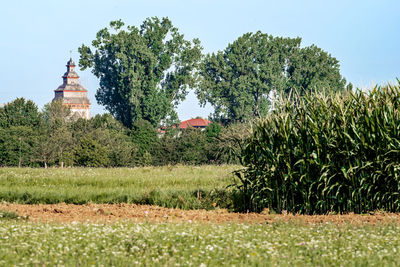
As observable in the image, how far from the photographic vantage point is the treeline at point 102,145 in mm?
50062

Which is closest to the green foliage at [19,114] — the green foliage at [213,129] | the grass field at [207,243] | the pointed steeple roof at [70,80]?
the green foliage at [213,129]

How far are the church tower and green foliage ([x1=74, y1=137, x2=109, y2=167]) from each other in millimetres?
90534

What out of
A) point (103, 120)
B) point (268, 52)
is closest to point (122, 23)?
point (103, 120)

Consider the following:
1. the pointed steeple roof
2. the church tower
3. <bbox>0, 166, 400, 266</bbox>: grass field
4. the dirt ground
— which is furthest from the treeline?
the pointed steeple roof

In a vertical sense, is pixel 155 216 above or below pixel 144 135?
below

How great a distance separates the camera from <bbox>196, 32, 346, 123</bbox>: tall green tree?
207 ft

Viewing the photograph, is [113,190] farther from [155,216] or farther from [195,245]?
[195,245]

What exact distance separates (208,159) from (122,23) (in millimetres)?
19250

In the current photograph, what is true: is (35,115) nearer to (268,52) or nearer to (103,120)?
(103,120)

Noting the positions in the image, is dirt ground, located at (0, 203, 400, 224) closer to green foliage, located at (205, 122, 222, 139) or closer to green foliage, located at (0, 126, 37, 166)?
green foliage, located at (0, 126, 37, 166)

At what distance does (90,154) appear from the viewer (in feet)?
160

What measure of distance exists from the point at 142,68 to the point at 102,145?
993 cm

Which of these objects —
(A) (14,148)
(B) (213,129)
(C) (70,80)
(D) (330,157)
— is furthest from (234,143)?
(C) (70,80)

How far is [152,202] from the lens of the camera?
14.2 meters
